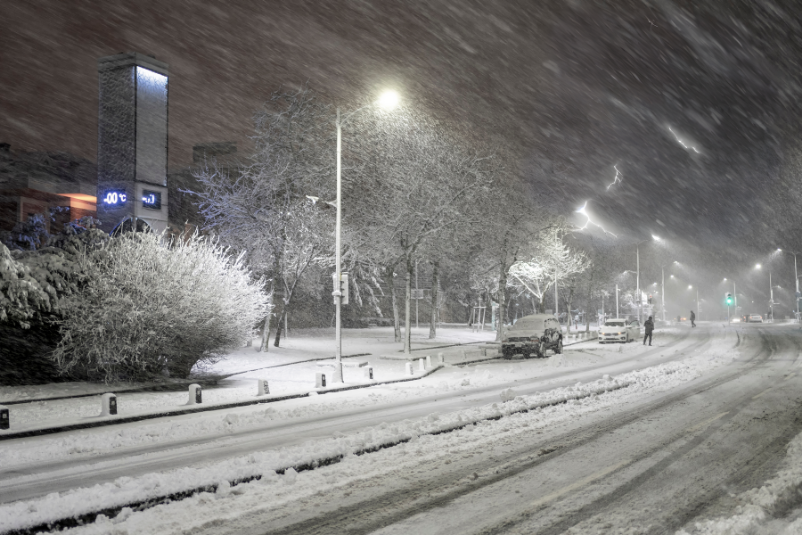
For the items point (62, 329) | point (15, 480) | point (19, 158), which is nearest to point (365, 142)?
point (62, 329)

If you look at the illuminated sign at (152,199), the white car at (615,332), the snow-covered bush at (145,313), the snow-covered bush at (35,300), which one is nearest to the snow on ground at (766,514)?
the snow-covered bush at (145,313)

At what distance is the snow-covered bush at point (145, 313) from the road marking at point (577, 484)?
14.6m

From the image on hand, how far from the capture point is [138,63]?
42781 millimetres

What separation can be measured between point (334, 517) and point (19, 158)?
57.8 m

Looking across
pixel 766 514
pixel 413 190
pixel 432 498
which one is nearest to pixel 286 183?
pixel 413 190

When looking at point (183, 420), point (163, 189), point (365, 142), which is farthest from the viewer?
point (163, 189)

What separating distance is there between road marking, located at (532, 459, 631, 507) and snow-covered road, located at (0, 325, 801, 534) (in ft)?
0.09

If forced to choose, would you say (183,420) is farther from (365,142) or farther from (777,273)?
(365,142)

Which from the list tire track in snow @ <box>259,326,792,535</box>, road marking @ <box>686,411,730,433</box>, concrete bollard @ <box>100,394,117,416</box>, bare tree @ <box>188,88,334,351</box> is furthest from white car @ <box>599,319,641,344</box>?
concrete bollard @ <box>100,394,117,416</box>

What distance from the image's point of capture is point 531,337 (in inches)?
1235

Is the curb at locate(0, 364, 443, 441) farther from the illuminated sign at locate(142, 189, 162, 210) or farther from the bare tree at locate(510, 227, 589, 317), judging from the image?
the illuminated sign at locate(142, 189, 162, 210)

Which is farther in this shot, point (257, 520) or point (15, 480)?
point (15, 480)

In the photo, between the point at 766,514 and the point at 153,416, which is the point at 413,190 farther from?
the point at 766,514

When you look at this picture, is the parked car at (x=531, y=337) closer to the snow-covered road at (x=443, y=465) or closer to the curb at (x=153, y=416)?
the curb at (x=153, y=416)
